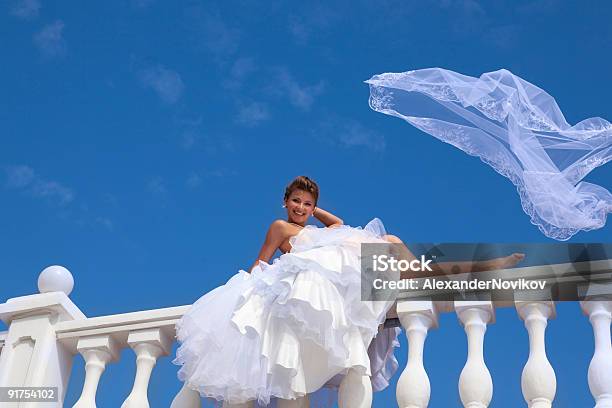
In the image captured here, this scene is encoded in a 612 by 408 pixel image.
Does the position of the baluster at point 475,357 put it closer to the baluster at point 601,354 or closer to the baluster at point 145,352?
the baluster at point 601,354

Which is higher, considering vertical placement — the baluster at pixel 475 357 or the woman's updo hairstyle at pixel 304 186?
the woman's updo hairstyle at pixel 304 186

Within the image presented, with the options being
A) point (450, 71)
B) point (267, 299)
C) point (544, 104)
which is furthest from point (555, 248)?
point (267, 299)

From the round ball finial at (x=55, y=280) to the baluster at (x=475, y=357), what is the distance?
7.01ft

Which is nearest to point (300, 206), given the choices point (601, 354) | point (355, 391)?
point (355, 391)

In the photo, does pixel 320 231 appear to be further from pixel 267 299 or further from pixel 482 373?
pixel 482 373

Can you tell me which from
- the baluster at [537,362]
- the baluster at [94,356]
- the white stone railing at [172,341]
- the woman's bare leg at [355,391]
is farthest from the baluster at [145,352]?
the baluster at [537,362]

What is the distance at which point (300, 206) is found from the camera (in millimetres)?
5762

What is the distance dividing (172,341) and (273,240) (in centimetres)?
76

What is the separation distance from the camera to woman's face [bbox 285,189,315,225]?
577 cm

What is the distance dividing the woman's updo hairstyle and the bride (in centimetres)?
94

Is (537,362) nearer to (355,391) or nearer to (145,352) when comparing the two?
(355,391)

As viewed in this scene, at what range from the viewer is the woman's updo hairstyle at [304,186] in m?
5.80

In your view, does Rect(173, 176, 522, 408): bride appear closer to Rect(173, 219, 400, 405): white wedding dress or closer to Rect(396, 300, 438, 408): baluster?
Rect(173, 219, 400, 405): white wedding dress

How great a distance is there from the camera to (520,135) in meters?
4.80
